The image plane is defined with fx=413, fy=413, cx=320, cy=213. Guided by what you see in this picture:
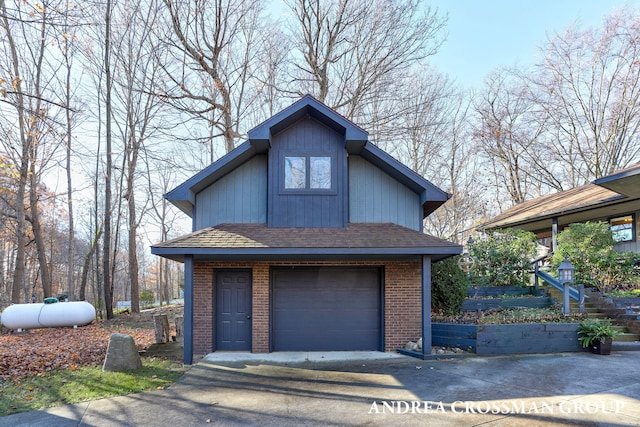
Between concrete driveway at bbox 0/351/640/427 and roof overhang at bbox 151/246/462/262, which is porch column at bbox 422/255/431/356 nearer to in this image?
roof overhang at bbox 151/246/462/262

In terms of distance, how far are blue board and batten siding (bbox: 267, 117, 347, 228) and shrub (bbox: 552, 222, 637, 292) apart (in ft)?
26.7

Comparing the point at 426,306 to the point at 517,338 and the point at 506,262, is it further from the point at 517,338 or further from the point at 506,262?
the point at 506,262

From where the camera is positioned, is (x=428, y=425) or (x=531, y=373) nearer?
(x=428, y=425)

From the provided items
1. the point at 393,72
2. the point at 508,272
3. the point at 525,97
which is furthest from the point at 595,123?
the point at 508,272

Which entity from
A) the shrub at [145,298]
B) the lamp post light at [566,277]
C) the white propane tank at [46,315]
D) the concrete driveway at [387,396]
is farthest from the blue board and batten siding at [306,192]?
the shrub at [145,298]

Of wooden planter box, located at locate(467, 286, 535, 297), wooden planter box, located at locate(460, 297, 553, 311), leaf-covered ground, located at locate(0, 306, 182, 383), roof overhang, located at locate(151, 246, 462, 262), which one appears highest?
roof overhang, located at locate(151, 246, 462, 262)

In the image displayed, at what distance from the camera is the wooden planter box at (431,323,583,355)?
9.18 m

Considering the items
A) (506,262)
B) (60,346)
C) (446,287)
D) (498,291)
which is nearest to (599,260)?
(506,262)

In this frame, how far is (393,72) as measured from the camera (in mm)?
20781

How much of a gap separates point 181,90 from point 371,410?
17.1m

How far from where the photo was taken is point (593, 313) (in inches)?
442

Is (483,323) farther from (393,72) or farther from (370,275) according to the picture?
(393,72)

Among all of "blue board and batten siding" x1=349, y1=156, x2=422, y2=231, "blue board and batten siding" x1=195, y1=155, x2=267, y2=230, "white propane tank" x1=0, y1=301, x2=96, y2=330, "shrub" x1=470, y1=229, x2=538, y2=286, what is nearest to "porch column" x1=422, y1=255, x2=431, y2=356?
"blue board and batten siding" x1=349, y1=156, x2=422, y2=231

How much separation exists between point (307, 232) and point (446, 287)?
4.29 metres
